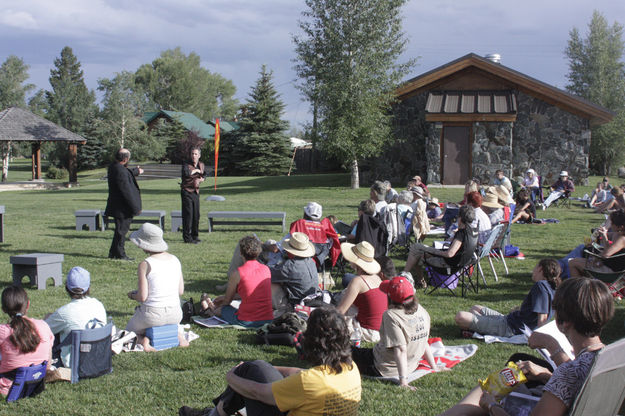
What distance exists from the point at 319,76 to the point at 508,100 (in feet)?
25.5

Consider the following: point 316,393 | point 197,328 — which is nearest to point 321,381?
point 316,393

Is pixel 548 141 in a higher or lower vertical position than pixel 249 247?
higher

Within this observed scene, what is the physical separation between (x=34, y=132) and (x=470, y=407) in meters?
38.0

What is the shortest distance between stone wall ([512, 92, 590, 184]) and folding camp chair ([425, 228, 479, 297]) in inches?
684

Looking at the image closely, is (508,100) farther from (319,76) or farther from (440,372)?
(440,372)

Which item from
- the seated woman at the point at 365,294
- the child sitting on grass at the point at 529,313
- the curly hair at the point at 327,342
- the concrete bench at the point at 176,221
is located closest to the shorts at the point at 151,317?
the seated woman at the point at 365,294

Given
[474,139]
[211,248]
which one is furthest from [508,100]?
[211,248]

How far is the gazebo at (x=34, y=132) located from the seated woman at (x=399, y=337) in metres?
34.1

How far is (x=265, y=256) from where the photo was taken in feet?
25.7

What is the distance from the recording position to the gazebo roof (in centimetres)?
3553

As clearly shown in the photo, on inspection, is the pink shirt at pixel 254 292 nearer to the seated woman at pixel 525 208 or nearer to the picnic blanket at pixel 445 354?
the picnic blanket at pixel 445 354

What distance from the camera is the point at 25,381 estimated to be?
14.9 feet

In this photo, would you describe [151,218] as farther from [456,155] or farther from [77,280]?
[456,155]

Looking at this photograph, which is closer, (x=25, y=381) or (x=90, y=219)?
(x=25, y=381)
